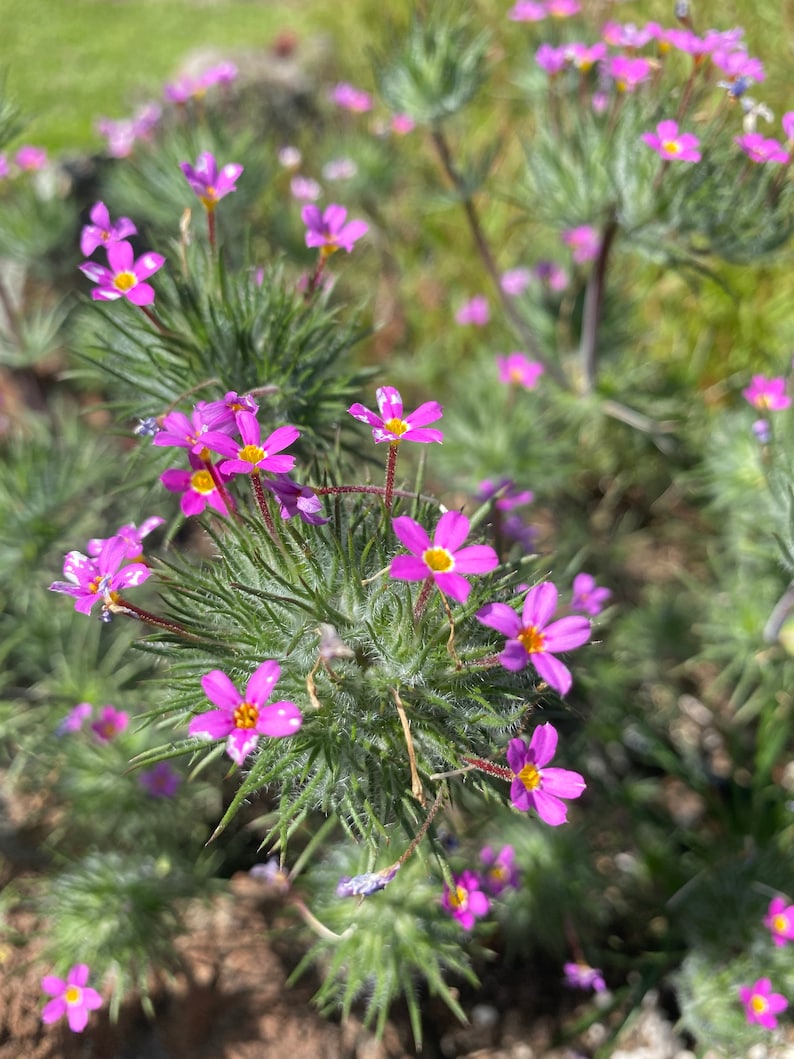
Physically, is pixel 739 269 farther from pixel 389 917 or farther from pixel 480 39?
pixel 389 917

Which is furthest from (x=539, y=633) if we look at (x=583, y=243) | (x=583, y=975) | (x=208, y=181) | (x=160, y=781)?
(x=583, y=243)

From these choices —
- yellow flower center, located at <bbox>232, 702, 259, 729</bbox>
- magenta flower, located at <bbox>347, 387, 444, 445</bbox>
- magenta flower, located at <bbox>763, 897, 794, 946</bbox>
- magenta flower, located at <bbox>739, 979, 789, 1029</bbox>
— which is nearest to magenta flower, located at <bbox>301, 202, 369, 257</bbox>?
magenta flower, located at <bbox>347, 387, 444, 445</bbox>

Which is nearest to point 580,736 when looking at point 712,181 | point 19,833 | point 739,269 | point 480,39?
point 712,181

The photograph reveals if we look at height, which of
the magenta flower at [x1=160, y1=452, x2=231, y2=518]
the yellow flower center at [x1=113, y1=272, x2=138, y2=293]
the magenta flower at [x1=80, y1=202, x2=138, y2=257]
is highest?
the magenta flower at [x1=80, y1=202, x2=138, y2=257]

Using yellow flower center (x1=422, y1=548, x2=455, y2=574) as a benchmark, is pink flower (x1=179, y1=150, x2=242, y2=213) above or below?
above

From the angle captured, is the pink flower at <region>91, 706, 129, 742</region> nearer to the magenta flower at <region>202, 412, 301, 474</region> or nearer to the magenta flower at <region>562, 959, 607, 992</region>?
the magenta flower at <region>202, 412, 301, 474</region>

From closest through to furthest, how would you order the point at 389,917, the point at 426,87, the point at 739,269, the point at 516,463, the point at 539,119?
the point at 389,917
the point at 426,87
the point at 539,119
the point at 516,463
the point at 739,269
